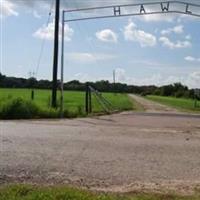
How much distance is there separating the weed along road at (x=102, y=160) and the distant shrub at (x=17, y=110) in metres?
8.84

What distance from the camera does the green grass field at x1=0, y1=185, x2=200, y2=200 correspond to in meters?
7.31

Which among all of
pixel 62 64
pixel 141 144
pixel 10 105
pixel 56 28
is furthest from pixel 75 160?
pixel 56 28

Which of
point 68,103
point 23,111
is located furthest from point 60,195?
point 68,103

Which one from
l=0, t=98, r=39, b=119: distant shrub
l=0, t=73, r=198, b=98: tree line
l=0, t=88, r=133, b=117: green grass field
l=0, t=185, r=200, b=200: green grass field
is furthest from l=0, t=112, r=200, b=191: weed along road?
l=0, t=73, r=198, b=98: tree line

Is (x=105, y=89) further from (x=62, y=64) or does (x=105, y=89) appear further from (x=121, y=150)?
(x=121, y=150)

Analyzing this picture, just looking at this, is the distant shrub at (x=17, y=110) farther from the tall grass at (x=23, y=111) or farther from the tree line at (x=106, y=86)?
the tree line at (x=106, y=86)

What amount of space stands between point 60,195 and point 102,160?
11.5 feet

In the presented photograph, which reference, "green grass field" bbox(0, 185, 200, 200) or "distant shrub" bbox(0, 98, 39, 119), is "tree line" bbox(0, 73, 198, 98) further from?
"green grass field" bbox(0, 185, 200, 200)

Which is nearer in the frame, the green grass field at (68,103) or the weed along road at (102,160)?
the weed along road at (102,160)

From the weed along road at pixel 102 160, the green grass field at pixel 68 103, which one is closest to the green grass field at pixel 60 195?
the weed along road at pixel 102 160

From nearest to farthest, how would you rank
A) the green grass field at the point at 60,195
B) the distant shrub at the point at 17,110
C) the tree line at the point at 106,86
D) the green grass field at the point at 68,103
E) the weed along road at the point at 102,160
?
the green grass field at the point at 60,195 < the weed along road at the point at 102,160 < the distant shrub at the point at 17,110 < the green grass field at the point at 68,103 < the tree line at the point at 106,86

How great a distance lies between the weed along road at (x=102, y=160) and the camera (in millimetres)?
8930

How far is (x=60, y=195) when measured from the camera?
7387 mm

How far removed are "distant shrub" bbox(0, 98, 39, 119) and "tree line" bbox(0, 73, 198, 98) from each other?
1425 inches
